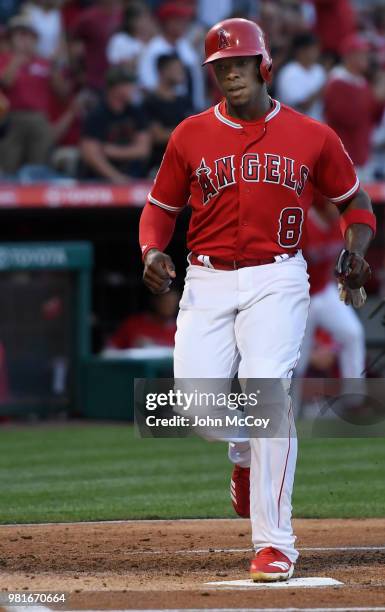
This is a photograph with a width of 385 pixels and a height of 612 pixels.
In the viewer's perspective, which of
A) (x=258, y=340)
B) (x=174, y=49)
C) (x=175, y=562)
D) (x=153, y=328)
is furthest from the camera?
(x=174, y=49)

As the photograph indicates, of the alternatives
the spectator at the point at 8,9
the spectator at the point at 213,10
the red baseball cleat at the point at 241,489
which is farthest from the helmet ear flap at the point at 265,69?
the spectator at the point at 213,10

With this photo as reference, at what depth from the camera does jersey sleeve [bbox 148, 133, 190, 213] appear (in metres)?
5.05

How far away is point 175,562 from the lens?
527 centimetres

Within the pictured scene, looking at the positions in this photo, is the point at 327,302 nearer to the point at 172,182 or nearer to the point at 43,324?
the point at 43,324

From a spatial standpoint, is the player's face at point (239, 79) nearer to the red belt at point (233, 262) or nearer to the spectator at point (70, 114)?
the red belt at point (233, 262)

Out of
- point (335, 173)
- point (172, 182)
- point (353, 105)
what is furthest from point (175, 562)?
point (353, 105)

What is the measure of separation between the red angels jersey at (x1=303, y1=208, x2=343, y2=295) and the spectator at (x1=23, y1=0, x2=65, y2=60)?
3.52 m

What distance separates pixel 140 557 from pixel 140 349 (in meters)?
6.98

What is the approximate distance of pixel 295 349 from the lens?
4.84 meters

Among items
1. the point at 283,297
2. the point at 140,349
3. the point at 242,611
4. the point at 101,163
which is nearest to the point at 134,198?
the point at 101,163

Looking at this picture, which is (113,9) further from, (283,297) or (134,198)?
(283,297)

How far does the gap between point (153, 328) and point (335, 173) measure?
25.2 ft

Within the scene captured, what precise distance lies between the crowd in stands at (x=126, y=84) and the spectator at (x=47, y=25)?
A: 0.01 m

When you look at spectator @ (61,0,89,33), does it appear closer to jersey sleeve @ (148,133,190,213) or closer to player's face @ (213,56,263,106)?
jersey sleeve @ (148,133,190,213)
